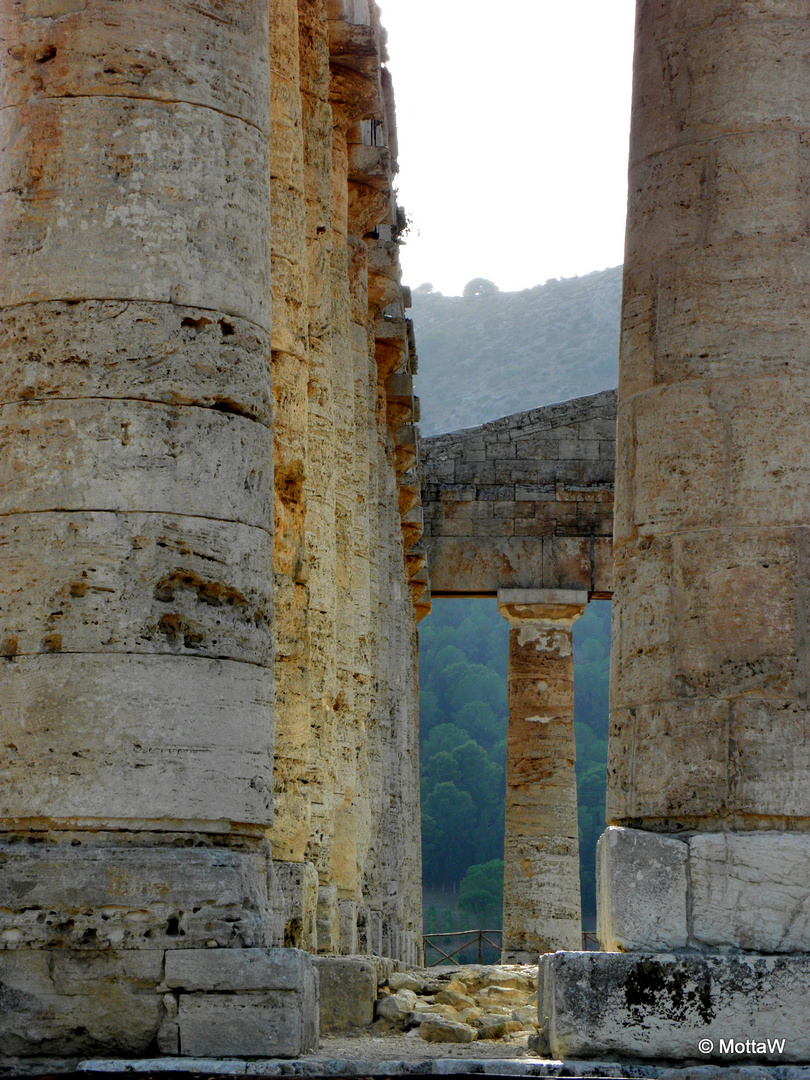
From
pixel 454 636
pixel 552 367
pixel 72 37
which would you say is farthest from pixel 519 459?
pixel 552 367

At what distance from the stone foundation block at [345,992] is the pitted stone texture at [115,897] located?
3065 millimetres

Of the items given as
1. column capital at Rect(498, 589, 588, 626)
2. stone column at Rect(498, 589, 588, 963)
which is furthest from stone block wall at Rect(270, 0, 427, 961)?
column capital at Rect(498, 589, 588, 626)

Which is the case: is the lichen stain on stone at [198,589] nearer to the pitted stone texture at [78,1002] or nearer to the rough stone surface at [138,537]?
the rough stone surface at [138,537]

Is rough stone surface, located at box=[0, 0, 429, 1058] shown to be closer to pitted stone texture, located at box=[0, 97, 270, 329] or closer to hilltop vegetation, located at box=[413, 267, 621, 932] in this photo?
pitted stone texture, located at box=[0, 97, 270, 329]

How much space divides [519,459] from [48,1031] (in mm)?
19540

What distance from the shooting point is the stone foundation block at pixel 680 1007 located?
21.7 feet

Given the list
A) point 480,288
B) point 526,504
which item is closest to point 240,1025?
point 526,504

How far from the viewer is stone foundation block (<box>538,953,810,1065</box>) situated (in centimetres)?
661

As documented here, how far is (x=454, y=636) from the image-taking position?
74375 millimetres

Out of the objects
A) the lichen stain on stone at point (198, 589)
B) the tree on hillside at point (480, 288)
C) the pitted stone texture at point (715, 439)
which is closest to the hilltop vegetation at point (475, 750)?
the tree on hillside at point (480, 288)

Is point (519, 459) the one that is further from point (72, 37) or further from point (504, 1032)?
point (72, 37)

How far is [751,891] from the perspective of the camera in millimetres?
7066

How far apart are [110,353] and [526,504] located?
18275 mm

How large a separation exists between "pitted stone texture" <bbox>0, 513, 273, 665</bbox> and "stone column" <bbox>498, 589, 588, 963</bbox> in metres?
17.8
